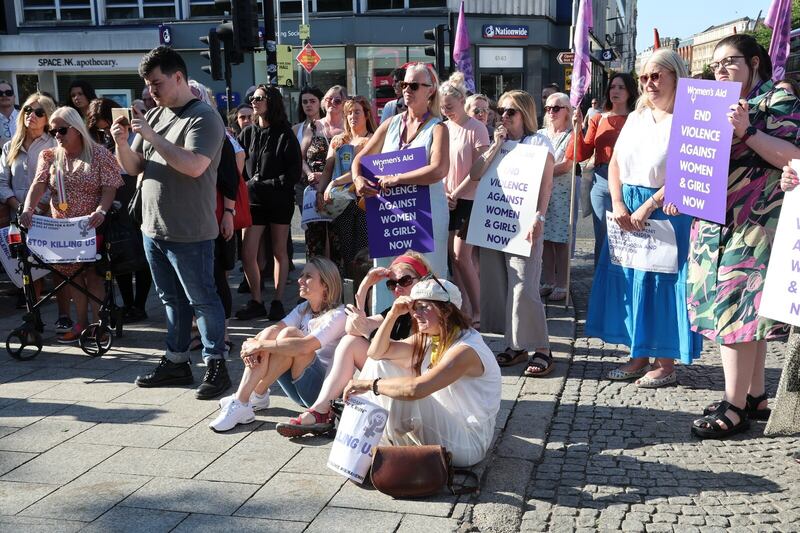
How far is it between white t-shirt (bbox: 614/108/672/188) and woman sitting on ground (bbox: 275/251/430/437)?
1.62m

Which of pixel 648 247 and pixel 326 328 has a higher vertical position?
pixel 648 247

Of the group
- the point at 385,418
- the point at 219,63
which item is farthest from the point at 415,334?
the point at 219,63

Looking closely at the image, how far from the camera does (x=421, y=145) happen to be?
602 cm

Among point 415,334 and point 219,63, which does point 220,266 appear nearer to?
point 415,334

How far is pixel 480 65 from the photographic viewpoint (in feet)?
106

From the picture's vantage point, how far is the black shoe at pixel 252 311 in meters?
7.86

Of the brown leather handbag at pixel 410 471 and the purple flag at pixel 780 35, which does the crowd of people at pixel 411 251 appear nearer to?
the brown leather handbag at pixel 410 471

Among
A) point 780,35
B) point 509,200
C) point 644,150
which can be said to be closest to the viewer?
point 644,150

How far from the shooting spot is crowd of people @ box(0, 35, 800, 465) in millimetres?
4395

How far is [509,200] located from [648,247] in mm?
1130

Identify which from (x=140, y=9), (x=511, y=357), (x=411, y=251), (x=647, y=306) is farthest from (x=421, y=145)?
(x=140, y=9)

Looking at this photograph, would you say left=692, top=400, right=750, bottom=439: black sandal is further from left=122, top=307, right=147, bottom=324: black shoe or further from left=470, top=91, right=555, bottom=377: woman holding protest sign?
left=122, top=307, right=147, bottom=324: black shoe

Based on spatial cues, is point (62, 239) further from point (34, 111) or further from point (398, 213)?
point (398, 213)

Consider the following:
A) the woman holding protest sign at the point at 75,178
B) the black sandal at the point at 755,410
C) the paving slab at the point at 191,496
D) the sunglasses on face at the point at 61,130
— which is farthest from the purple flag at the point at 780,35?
the paving slab at the point at 191,496
